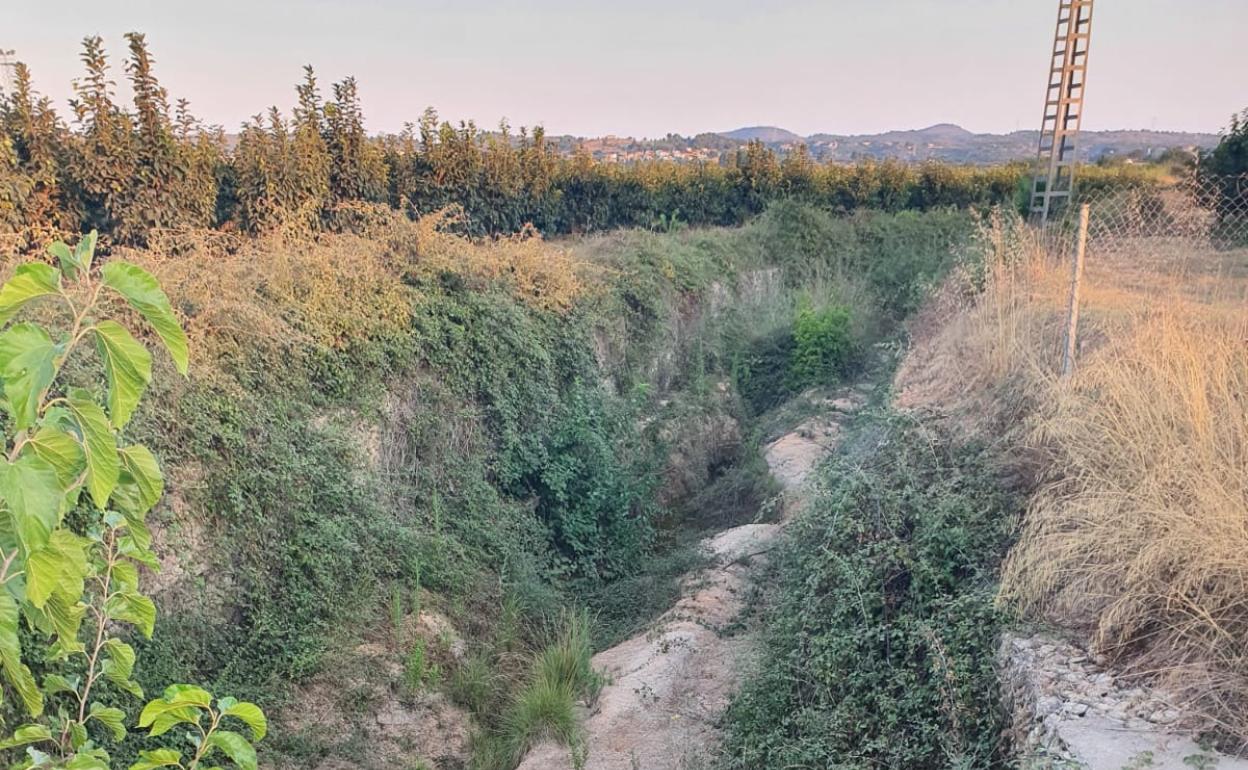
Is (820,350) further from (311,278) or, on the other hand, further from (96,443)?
(96,443)

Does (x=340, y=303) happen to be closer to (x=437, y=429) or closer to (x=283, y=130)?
(x=437, y=429)

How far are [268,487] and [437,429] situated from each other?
1.67 metres

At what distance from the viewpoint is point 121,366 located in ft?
4.31

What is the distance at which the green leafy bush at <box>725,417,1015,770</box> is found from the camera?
125 inches

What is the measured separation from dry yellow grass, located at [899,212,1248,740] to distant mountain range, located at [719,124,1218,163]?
846cm

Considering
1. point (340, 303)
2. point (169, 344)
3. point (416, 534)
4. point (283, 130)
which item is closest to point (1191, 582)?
point (169, 344)

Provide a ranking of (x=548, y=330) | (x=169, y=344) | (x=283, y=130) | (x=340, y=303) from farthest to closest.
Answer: (x=283, y=130), (x=548, y=330), (x=340, y=303), (x=169, y=344)

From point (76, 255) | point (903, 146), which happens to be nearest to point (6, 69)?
point (76, 255)

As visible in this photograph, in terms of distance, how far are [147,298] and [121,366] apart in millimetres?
140

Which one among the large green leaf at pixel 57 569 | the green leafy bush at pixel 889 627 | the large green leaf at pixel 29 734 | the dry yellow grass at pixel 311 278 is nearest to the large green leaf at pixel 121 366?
the large green leaf at pixel 57 569

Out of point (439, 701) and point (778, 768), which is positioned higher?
point (778, 768)

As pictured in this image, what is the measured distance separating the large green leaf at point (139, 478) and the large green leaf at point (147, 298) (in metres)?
0.22

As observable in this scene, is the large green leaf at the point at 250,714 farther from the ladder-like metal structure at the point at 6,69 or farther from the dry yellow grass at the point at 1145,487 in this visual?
the ladder-like metal structure at the point at 6,69

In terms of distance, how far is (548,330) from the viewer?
762 centimetres
